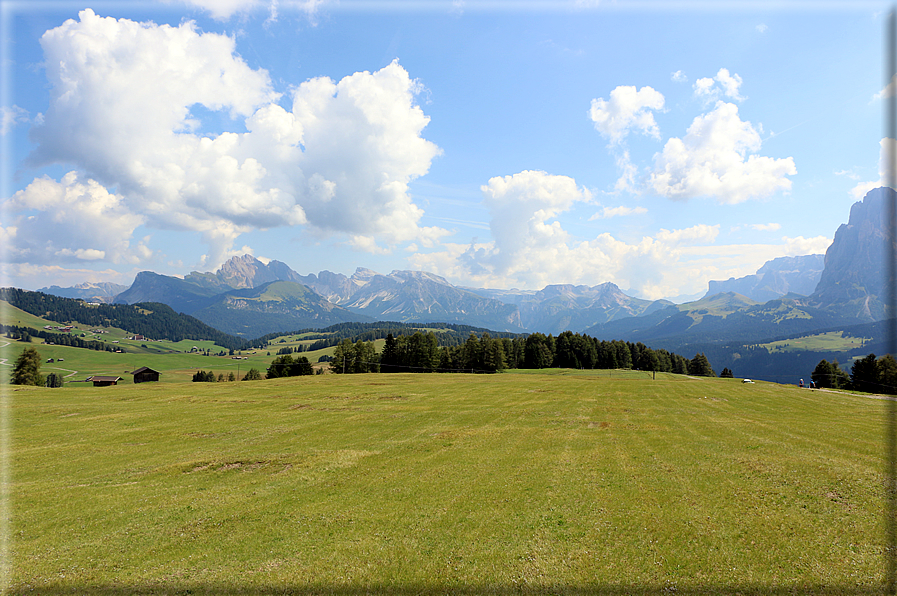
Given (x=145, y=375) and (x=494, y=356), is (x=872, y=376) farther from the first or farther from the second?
(x=145, y=375)

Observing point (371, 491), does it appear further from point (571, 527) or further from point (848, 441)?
point (848, 441)

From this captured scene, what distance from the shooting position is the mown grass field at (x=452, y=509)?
970cm

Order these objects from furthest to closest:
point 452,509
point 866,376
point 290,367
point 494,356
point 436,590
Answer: point 290,367, point 494,356, point 866,376, point 452,509, point 436,590

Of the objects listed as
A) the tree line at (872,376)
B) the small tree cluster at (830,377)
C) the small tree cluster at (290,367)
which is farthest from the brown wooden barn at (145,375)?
the small tree cluster at (830,377)

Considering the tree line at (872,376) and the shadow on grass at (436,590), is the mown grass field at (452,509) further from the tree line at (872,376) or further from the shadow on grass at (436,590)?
the tree line at (872,376)

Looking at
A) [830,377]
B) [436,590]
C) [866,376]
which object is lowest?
[830,377]

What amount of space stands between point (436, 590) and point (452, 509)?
483cm

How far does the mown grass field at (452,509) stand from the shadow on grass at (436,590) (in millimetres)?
51

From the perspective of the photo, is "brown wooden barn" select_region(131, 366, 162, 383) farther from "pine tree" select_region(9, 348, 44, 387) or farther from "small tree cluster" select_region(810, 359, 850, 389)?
"small tree cluster" select_region(810, 359, 850, 389)

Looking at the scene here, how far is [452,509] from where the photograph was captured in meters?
14.0

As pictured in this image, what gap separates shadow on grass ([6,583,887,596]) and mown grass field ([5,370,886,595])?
51 millimetres

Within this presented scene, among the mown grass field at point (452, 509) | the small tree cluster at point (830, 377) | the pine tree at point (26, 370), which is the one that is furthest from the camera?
the small tree cluster at point (830, 377)

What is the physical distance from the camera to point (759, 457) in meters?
19.5

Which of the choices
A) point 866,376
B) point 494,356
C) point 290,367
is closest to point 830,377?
point 866,376
